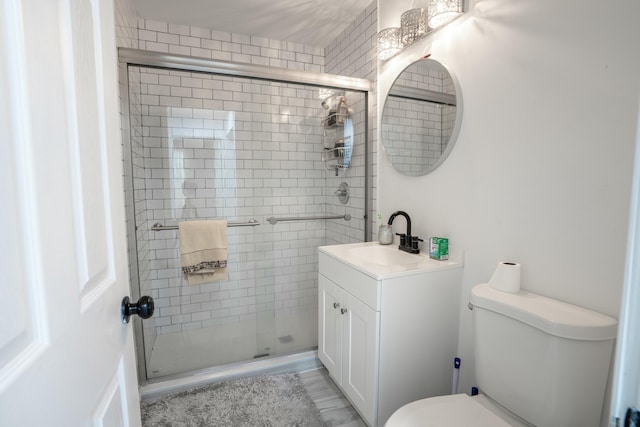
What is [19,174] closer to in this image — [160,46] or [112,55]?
[112,55]

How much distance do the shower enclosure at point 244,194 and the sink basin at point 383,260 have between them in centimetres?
47

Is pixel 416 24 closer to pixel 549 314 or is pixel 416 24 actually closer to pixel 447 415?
pixel 549 314

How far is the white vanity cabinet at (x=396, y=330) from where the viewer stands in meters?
1.40

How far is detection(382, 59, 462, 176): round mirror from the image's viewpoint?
5.06 feet

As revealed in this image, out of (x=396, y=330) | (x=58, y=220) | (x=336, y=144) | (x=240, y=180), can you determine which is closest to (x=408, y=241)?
(x=396, y=330)

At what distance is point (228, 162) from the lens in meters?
2.34

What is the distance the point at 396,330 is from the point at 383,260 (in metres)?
0.54

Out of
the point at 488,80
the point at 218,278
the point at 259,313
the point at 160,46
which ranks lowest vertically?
the point at 259,313

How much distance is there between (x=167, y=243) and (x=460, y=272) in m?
1.93

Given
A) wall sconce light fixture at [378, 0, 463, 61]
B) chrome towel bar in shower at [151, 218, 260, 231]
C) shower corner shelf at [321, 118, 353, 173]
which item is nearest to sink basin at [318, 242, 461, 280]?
chrome towel bar in shower at [151, 218, 260, 231]

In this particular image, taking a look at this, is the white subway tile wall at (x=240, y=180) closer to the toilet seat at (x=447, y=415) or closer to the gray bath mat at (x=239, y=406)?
the gray bath mat at (x=239, y=406)

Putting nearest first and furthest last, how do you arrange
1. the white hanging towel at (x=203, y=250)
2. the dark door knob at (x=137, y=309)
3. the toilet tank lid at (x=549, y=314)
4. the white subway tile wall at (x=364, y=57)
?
1. the dark door knob at (x=137, y=309)
2. the toilet tank lid at (x=549, y=314)
3. the white hanging towel at (x=203, y=250)
4. the white subway tile wall at (x=364, y=57)

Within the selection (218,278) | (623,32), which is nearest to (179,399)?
(218,278)

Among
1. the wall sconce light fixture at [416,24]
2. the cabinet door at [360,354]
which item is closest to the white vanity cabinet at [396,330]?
the cabinet door at [360,354]
